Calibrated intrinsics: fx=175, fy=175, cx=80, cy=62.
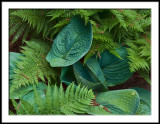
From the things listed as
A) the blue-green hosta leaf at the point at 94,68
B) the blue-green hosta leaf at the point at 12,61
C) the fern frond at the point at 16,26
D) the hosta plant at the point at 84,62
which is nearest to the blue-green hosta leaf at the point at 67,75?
A: the hosta plant at the point at 84,62

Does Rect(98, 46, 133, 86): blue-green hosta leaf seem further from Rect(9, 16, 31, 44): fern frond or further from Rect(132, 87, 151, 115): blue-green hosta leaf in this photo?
Rect(9, 16, 31, 44): fern frond

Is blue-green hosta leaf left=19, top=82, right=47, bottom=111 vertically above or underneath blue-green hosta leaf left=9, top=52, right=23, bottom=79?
underneath

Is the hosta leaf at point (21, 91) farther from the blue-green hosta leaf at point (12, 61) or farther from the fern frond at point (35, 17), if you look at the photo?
the fern frond at point (35, 17)

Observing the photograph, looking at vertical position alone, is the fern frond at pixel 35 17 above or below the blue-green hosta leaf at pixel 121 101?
above

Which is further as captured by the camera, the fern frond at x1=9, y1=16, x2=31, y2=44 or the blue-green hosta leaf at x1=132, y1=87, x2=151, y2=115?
the fern frond at x1=9, y1=16, x2=31, y2=44

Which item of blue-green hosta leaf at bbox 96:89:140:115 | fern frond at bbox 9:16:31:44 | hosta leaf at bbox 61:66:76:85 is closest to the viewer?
blue-green hosta leaf at bbox 96:89:140:115

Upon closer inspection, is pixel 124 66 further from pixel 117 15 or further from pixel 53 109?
pixel 53 109

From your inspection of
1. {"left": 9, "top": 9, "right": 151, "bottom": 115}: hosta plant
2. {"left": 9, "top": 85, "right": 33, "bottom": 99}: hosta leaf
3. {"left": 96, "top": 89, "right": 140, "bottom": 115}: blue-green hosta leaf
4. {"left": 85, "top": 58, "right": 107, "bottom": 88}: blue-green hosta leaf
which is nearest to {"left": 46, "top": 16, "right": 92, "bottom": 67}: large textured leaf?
{"left": 9, "top": 9, "right": 151, "bottom": 115}: hosta plant
